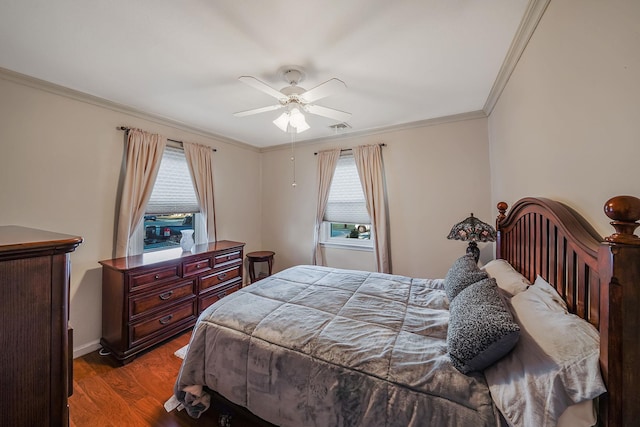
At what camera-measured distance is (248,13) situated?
135 cm

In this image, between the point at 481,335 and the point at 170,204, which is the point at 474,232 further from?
the point at 170,204

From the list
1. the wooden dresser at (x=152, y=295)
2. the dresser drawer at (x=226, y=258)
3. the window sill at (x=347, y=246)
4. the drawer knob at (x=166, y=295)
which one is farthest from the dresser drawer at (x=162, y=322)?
the window sill at (x=347, y=246)

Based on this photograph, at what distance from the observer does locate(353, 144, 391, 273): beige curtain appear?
324cm

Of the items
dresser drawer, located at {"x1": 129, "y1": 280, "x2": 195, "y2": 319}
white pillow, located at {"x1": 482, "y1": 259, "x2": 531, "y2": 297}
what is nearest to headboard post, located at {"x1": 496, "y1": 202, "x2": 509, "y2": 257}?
white pillow, located at {"x1": 482, "y1": 259, "x2": 531, "y2": 297}

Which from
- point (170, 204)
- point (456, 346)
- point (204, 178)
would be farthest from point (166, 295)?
point (456, 346)

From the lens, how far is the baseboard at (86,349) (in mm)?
2221

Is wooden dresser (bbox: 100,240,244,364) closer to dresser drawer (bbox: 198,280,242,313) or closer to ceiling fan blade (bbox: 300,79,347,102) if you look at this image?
dresser drawer (bbox: 198,280,242,313)

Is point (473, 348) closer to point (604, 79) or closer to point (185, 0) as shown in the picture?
point (604, 79)

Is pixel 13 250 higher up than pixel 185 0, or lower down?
lower down

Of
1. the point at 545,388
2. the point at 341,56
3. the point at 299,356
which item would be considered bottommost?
the point at 299,356

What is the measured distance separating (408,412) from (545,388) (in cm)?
50

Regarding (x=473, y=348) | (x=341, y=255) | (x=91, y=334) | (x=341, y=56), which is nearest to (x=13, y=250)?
(x=473, y=348)

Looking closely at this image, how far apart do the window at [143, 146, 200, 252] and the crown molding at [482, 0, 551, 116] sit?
3.50 m

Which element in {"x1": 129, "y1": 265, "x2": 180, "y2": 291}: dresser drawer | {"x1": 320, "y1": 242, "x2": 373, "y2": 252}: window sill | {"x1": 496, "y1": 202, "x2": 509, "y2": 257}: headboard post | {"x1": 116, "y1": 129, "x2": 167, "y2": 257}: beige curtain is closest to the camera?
{"x1": 496, "y1": 202, "x2": 509, "y2": 257}: headboard post
